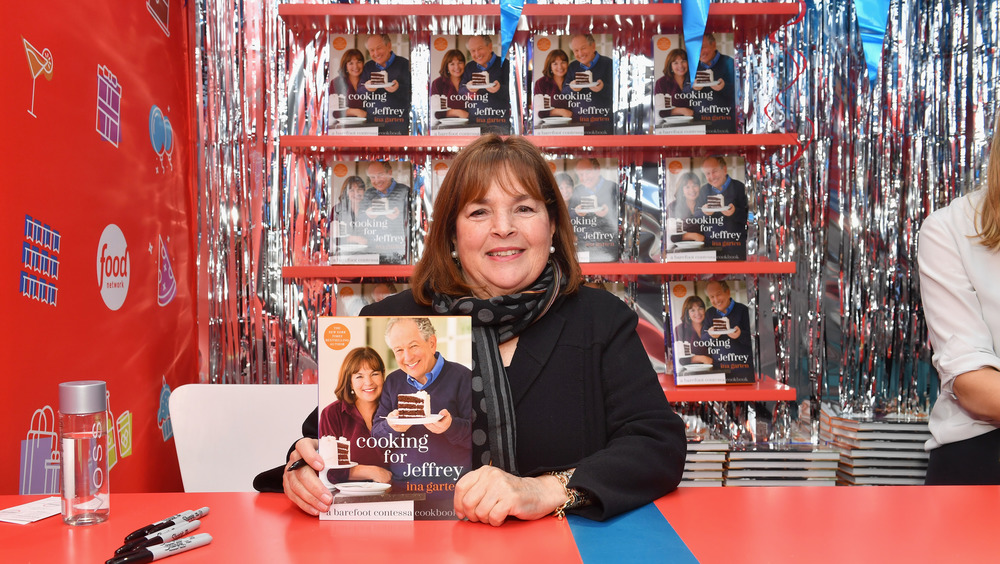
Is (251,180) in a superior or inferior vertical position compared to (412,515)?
superior

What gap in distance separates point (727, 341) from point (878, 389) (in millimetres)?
642

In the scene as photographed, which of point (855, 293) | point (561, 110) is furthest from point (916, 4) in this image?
point (561, 110)

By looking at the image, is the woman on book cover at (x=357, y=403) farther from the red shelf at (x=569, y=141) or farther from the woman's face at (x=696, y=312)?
the woman's face at (x=696, y=312)

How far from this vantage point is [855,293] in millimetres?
2705

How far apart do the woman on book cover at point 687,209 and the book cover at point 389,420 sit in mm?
1716

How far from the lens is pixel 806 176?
2723mm

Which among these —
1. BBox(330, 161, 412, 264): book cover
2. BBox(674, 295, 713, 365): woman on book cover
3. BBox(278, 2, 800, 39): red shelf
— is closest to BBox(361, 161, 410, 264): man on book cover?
Answer: BBox(330, 161, 412, 264): book cover

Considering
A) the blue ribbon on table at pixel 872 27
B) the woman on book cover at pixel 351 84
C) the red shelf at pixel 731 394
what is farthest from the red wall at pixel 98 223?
the blue ribbon on table at pixel 872 27

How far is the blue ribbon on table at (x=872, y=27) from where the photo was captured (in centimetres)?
263

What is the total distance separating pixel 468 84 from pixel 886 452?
1.97 meters

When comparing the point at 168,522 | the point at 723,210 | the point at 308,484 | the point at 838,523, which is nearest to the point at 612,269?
the point at 723,210

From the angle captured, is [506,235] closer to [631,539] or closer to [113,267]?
[631,539]

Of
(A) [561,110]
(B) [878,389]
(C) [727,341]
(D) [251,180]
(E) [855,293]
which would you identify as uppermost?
(A) [561,110]

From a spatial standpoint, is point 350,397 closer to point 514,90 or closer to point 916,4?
point 514,90
